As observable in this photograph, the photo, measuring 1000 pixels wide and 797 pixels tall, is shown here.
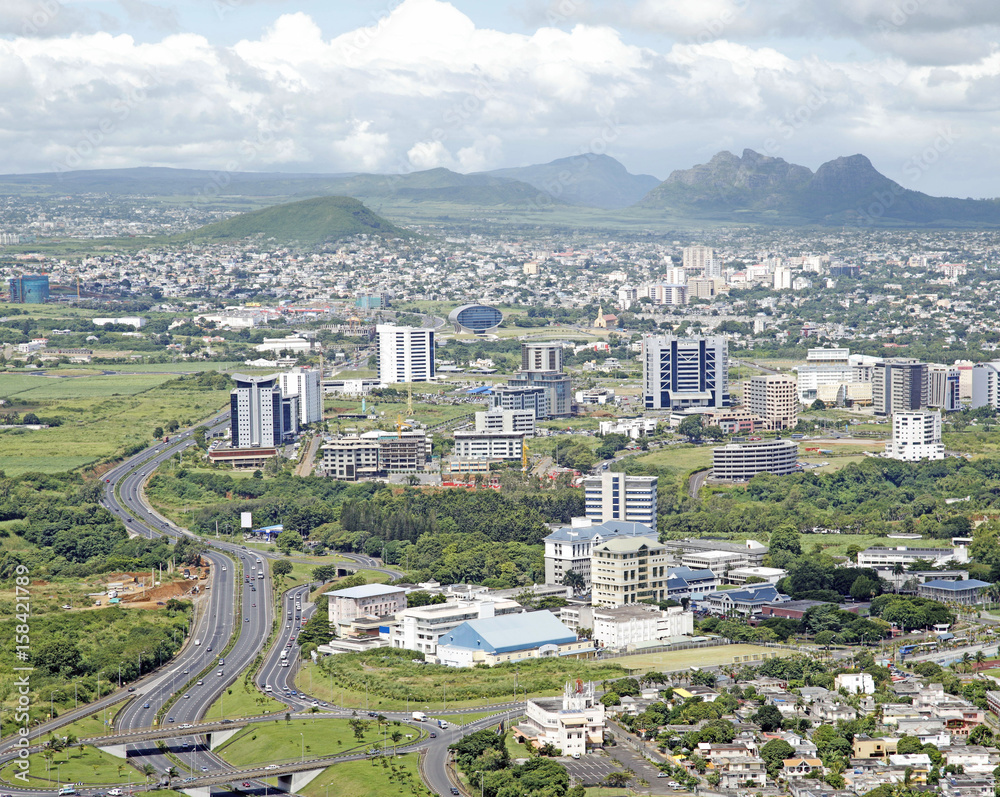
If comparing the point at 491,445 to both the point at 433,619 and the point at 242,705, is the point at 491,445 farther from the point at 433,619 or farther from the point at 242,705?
the point at 242,705

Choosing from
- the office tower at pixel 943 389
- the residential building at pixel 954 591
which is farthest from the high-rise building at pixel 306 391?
the residential building at pixel 954 591

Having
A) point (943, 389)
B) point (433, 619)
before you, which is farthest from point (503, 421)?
point (433, 619)

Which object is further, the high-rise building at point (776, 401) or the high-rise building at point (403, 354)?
the high-rise building at point (403, 354)

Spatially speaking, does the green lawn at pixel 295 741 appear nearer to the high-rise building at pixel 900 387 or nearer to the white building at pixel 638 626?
the white building at pixel 638 626

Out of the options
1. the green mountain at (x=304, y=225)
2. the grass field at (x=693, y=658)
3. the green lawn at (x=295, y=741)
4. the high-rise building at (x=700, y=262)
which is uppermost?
the green mountain at (x=304, y=225)

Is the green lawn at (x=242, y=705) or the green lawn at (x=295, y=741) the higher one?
the green lawn at (x=295, y=741)

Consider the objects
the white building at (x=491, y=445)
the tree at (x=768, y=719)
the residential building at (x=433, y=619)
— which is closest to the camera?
the tree at (x=768, y=719)

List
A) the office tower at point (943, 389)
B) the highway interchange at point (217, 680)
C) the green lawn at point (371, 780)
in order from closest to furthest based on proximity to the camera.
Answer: the green lawn at point (371, 780)
the highway interchange at point (217, 680)
the office tower at point (943, 389)

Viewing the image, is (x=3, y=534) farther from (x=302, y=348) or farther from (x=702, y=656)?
(x=302, y=348)
